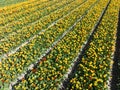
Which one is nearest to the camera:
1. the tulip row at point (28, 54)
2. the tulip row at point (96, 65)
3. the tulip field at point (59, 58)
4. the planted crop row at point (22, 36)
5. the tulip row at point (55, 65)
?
the tulip row at point (96, 65)

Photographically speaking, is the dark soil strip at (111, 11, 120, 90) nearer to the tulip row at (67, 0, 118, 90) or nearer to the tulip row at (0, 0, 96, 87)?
the tulip row at (67, 0, 118, 90)

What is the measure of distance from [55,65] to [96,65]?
1904 millimetres

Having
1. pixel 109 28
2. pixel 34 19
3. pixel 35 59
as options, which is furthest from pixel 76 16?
pixel 35 59

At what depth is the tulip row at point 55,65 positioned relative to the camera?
10680mm

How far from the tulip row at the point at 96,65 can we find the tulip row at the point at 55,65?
66 cm

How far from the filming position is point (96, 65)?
478 inches

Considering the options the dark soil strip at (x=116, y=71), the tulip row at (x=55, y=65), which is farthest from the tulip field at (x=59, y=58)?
the dark soil strip at (x=116, y=71)

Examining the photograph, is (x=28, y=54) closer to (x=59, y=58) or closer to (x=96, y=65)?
(x=59, y=58)

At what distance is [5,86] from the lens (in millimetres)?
10992

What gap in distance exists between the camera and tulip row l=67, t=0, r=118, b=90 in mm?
10366

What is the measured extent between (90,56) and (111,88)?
7.46 ft

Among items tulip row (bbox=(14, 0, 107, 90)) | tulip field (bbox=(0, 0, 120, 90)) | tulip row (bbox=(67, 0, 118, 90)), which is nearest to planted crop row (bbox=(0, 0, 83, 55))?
tulip field (bbox=(0, 0, 120, 90))

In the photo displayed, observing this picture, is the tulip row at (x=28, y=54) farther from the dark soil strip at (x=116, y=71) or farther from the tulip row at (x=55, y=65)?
the dark soil strip at (x=116, y=71)

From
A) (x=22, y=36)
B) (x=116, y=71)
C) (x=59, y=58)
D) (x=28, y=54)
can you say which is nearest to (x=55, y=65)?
(x=59, y=58)
